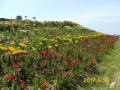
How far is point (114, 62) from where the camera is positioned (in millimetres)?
9578

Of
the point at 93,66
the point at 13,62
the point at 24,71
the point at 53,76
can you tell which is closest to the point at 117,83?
the point at 93,66

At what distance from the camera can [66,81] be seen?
5.46 m

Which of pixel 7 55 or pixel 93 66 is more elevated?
pixel 7 55

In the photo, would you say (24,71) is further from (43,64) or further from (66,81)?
(66,81)

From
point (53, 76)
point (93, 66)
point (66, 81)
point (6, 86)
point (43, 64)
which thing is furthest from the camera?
point (93, 66)

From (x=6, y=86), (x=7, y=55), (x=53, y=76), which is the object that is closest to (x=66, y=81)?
(x=53, y=76)

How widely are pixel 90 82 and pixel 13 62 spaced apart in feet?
9.80

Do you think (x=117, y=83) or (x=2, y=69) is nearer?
(x=2, y=69)

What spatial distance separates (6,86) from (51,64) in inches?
90.5

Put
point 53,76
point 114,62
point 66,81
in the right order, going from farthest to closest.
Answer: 1. point 114,62
2. point 53,76
3. point 66,81

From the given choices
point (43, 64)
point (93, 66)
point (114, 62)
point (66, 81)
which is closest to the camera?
point (66, 81)

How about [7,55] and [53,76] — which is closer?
[53,76]

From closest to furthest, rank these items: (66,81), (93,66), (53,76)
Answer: (66,81), (53,76), (93,66)

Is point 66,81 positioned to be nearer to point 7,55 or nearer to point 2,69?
point 2,69
